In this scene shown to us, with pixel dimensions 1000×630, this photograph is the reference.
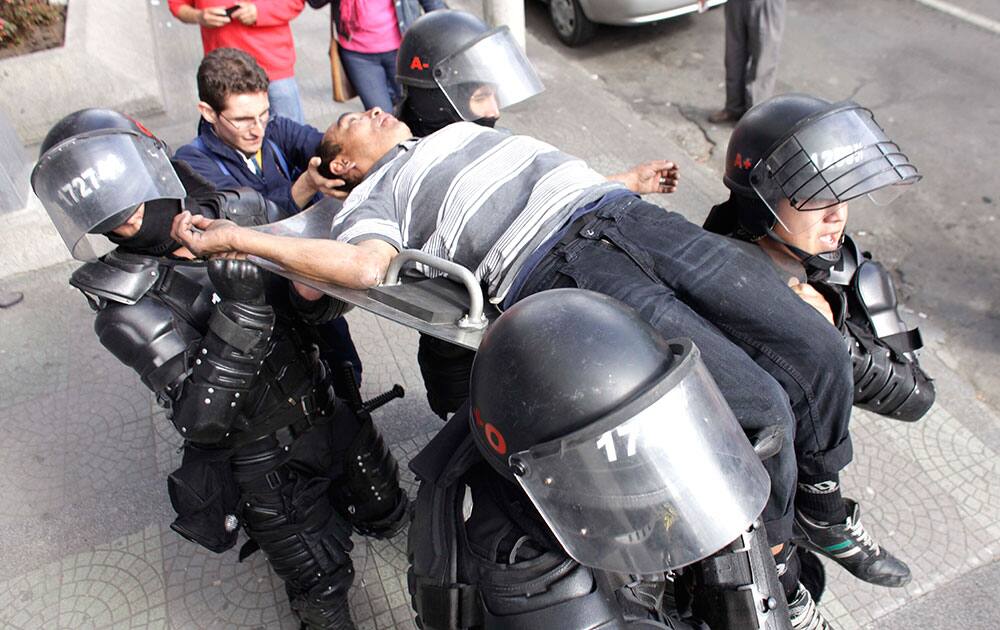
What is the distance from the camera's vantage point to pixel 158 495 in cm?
353

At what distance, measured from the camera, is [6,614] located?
121 inches

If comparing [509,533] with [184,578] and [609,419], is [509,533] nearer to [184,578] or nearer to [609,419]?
[609,419]

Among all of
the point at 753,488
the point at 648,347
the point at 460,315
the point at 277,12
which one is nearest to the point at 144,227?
the point at 460,315

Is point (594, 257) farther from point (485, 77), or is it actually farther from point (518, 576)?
point (485, 77)

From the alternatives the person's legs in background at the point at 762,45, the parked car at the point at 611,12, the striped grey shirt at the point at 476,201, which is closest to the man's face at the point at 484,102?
the striped grey shirt at the point at 476,201

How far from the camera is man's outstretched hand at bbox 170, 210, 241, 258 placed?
6.77ft

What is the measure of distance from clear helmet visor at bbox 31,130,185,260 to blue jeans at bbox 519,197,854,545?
118 cm

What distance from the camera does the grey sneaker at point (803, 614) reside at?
2.25m

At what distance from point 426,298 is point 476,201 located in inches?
14.7

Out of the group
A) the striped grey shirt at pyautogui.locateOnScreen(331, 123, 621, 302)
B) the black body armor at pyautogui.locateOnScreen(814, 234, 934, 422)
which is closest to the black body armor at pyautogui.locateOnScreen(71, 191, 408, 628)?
the striped grey shirt at pyautogui.locateOnScreen(331, 123, 621, 302)

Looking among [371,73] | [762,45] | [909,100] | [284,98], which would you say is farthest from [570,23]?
[284,98]

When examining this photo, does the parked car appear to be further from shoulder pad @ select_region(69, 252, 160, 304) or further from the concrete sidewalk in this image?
shoulder pad @ select_region(69, 252, 160, 304)

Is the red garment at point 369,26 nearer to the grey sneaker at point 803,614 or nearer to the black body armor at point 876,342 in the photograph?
the black body armor at point 876,342

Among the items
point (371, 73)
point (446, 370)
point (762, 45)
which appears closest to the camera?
point (446, 370)
